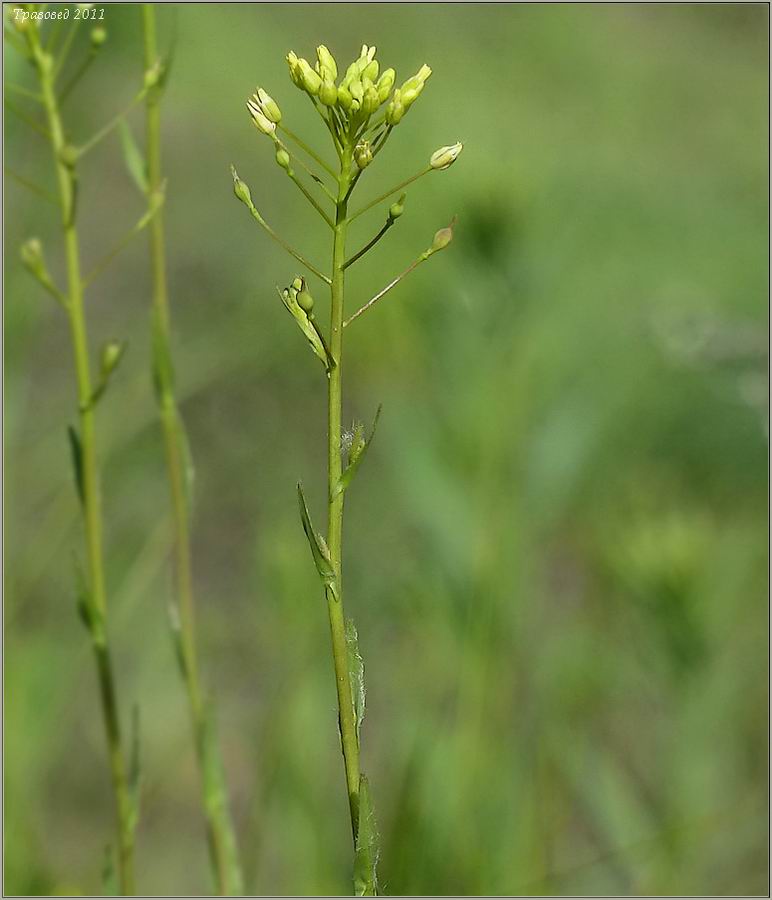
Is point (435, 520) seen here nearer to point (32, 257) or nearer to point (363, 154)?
point (32, 257)

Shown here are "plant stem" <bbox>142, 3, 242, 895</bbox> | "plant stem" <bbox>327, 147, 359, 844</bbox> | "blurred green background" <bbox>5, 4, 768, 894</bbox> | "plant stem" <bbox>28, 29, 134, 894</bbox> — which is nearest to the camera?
"plant stem" <bbox>327, 147, 359, 844</bbox>

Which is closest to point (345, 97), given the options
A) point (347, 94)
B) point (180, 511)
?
point (347, 94)

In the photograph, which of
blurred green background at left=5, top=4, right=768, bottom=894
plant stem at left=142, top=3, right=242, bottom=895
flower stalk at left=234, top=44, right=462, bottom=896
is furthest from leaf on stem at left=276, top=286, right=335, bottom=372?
blurred green background at left=5, top=4, right=768, bottom=894

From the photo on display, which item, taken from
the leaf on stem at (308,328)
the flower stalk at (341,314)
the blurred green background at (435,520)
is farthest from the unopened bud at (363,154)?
the blurred green background at (435,520)

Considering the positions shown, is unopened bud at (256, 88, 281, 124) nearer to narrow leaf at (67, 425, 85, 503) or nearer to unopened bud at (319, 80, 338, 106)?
unopened bud at (319, 80, 338, 106)

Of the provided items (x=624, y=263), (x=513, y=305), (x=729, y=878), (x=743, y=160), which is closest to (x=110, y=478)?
(x=513, y=305)

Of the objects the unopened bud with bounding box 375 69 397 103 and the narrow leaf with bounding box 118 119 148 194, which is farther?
the narrow leaf with bounding box 118 119 148 194

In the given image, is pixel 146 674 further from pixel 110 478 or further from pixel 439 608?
pixel 439 608
